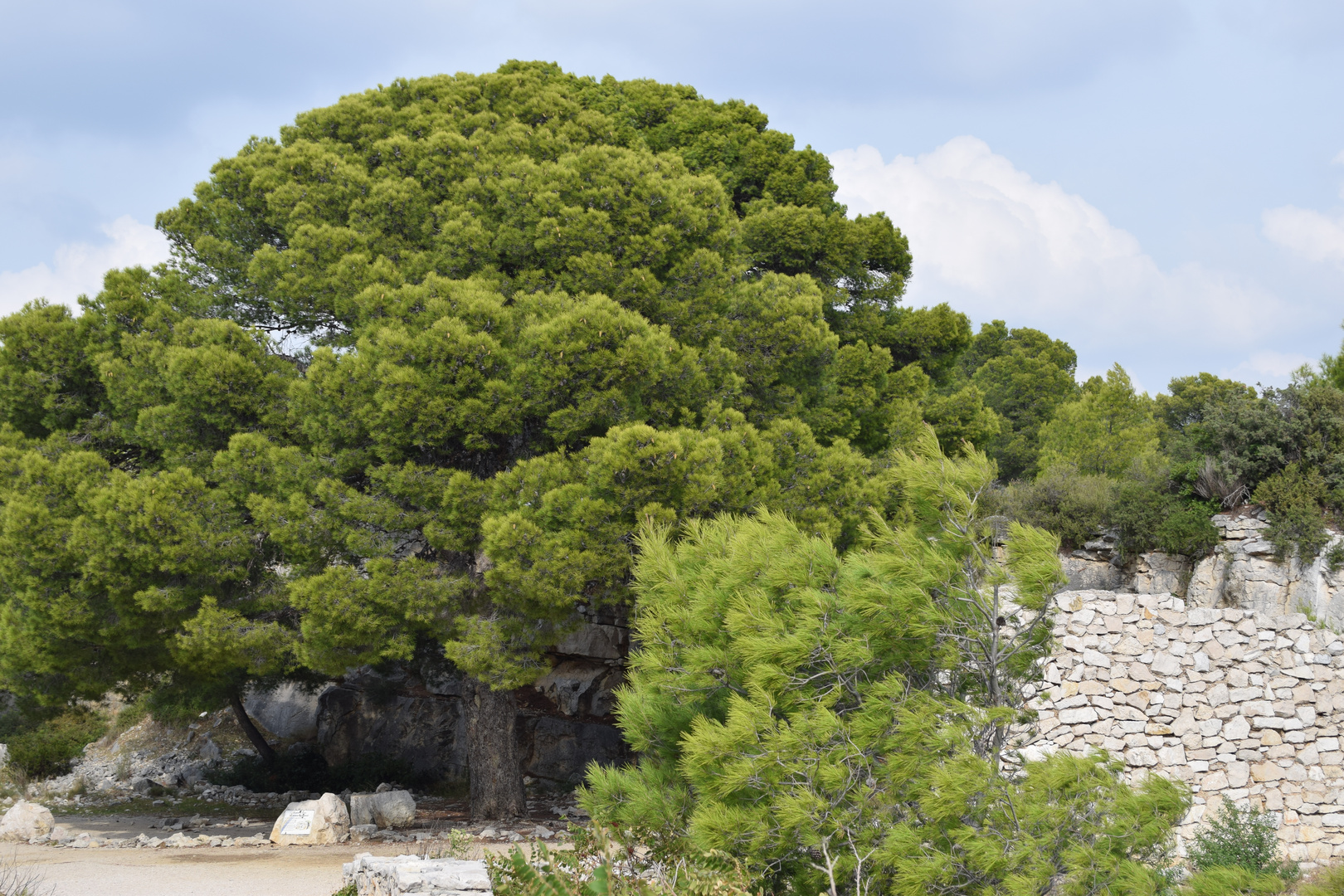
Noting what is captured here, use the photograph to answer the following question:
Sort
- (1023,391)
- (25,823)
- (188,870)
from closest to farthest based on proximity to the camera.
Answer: (188,870), (25,823), (1023,391)

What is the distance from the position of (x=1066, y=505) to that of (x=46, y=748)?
17961mm

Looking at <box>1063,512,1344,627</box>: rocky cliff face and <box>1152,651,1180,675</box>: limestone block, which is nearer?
<box>1152,651,1180,675</box>: limestone block

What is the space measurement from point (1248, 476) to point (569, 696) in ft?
36.9

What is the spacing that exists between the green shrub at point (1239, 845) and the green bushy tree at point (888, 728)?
3.89 meters

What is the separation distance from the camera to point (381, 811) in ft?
35.4

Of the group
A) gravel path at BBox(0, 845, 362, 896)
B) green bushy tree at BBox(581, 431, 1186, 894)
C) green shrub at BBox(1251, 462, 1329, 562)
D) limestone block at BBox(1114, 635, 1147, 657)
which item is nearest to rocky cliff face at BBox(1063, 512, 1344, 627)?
green shrub at BBox(1251, 462, 1329, 562)

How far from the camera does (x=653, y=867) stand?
5758 millimetres

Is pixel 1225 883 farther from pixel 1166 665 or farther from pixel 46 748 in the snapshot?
pixel 46 748

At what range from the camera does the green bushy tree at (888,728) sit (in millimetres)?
4406

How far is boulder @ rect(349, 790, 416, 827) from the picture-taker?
420 inches

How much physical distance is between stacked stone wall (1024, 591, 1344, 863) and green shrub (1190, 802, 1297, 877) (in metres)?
0.32

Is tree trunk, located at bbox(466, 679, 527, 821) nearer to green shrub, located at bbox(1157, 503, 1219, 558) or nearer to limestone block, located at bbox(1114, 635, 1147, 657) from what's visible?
limestone block, located at bbox(1114, 635, 1147, 657)

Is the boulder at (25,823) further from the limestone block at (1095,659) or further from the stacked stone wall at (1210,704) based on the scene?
the limestone block at (1095,659)

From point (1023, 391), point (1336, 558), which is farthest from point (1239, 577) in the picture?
point (1023, 391)
